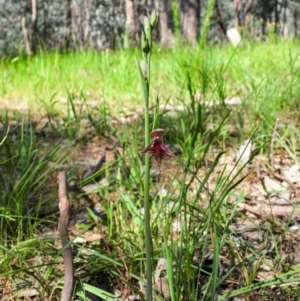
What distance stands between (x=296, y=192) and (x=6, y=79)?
8.17 feet

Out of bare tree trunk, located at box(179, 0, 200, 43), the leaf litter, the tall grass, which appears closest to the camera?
the tall grass

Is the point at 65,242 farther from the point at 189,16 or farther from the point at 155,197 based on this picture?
the point at 189,16

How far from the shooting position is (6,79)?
11.4 feet

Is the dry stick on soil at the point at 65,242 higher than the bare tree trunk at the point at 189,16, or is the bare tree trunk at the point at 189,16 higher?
the dry stick on soil at the point at 65,242

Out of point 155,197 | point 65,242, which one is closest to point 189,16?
point 155,197

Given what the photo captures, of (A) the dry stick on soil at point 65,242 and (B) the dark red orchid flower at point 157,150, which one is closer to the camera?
(B) the dark red orchid flower at point 157,150

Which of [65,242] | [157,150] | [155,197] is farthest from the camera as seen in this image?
[155,197]

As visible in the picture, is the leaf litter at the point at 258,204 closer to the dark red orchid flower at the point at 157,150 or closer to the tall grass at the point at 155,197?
the tall grass at the point at 155,197

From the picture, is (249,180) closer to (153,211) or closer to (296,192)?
(296,192)

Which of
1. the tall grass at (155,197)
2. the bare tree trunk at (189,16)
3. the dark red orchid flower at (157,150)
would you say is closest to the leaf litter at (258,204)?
the tall grass at (155,197)

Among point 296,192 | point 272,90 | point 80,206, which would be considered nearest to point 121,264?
point 80,206

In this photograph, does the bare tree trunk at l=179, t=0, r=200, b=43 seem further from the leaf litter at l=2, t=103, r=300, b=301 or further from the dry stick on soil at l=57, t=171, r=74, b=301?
the dry stick on soil at l=57, t=171, r=74, b=301

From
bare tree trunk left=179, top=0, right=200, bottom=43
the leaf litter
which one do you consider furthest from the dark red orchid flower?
bare tree trunk left=179, top=0, right=200, bottom=43

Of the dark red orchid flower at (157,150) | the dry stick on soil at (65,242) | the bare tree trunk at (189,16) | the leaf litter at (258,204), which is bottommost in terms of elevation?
the bare tree trunk at (189,16)
